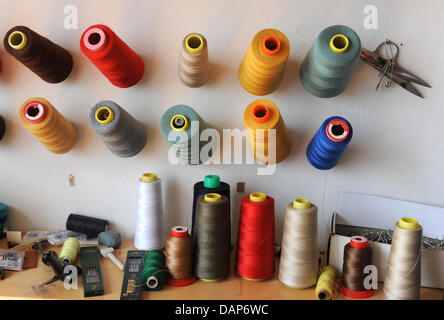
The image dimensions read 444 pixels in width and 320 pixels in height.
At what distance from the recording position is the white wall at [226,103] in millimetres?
1244

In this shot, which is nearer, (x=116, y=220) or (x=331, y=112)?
(x=331, y=112)

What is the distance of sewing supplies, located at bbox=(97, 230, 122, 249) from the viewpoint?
1.29m

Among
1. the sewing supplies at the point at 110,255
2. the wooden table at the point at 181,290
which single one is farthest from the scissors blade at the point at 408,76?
the sewing supplies at the point at 110,255

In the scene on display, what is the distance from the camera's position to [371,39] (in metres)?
1.24

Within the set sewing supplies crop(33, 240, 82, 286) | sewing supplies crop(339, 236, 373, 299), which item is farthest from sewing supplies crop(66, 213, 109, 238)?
sewing supplies crop(339, 236, 373, 299)

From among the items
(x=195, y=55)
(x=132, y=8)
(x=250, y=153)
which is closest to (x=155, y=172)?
(x=250, y=153)

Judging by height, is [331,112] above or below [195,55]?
below

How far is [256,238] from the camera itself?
43.9 inches

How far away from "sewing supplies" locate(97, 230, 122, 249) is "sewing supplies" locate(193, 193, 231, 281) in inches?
13.0

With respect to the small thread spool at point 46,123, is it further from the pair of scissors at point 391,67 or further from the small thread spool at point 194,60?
the pair of scissors at point 391,67

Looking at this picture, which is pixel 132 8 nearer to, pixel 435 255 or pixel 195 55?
pixel 195 55

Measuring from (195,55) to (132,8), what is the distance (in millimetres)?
370

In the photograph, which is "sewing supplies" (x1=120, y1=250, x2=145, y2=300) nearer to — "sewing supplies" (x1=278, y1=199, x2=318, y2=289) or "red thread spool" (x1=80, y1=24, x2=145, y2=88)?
"sewing supplies" (x1=278, y1=199, x2=318, y2=289)
